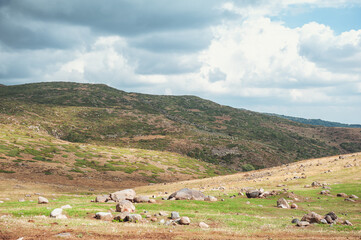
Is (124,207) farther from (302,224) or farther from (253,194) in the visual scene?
(253,194)

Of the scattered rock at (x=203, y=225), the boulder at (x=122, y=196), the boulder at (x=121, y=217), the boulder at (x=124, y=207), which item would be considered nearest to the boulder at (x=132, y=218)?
the boulder at (x=121, y=217)

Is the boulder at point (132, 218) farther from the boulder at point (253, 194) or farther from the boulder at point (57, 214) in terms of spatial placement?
the boulder at point (253, 194)

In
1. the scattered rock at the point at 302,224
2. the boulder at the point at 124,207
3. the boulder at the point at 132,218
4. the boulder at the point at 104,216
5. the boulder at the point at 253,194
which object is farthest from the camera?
the boulder at the point at 253,194

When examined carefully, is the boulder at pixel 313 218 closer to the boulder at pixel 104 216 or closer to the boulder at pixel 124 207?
the boulder at pixel 124 207

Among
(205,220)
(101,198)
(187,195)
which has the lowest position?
(101,198)

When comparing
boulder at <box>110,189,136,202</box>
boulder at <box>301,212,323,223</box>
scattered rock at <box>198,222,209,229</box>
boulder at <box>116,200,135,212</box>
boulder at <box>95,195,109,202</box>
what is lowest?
boulder at <box>95,195,109,202</box>

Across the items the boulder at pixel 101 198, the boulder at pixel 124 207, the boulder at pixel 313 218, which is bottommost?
the boulder at pixel 101 198

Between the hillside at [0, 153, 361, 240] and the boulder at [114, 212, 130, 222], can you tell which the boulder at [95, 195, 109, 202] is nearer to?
the hillside at [0, 153, 361, 240]

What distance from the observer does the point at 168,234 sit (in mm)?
17672

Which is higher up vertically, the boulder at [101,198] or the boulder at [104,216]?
the boulder at [104,216]

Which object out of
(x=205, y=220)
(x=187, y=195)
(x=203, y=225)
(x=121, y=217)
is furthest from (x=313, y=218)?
(x=121, y=217)

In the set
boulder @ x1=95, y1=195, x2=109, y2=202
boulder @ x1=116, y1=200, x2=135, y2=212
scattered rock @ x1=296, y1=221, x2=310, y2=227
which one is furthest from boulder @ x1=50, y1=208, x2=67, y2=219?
scattered rock @ x1=296, y1=221, x2=310, y2=227

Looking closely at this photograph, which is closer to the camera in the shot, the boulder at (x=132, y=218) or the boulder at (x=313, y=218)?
the boulder at (x=132, y=218)

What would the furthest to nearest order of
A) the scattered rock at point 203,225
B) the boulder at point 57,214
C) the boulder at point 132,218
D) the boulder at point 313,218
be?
the boulder at point 313,218, the boulder at point 132,218, the boulder at point 57,214, the scattered rock at point 203,225
